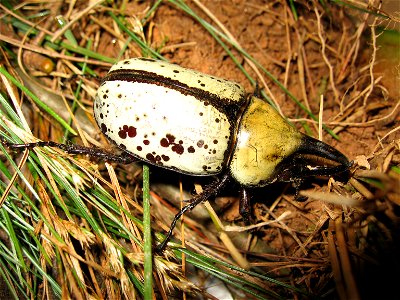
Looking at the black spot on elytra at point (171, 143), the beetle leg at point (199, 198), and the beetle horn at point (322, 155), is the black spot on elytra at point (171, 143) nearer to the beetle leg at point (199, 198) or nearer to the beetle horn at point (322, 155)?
the beetle leg at point (199, 198)

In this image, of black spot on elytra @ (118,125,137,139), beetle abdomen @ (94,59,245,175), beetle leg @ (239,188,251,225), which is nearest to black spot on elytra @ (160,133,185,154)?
beetle abdomen @ (94,59,245,175)

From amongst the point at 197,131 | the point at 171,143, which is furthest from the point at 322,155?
the point at 171,143

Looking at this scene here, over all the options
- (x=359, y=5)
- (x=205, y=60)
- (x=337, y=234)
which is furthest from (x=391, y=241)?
→ (x=205, y=60)

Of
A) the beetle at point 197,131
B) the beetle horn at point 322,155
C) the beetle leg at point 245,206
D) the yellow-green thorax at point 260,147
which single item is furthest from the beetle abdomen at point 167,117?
the beetle horn at point 322,155

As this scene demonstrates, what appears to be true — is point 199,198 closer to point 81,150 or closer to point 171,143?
point 171,143

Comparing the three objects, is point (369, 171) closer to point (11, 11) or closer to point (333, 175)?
point (333, 175)

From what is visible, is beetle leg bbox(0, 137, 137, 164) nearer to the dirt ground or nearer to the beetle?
the beetle
